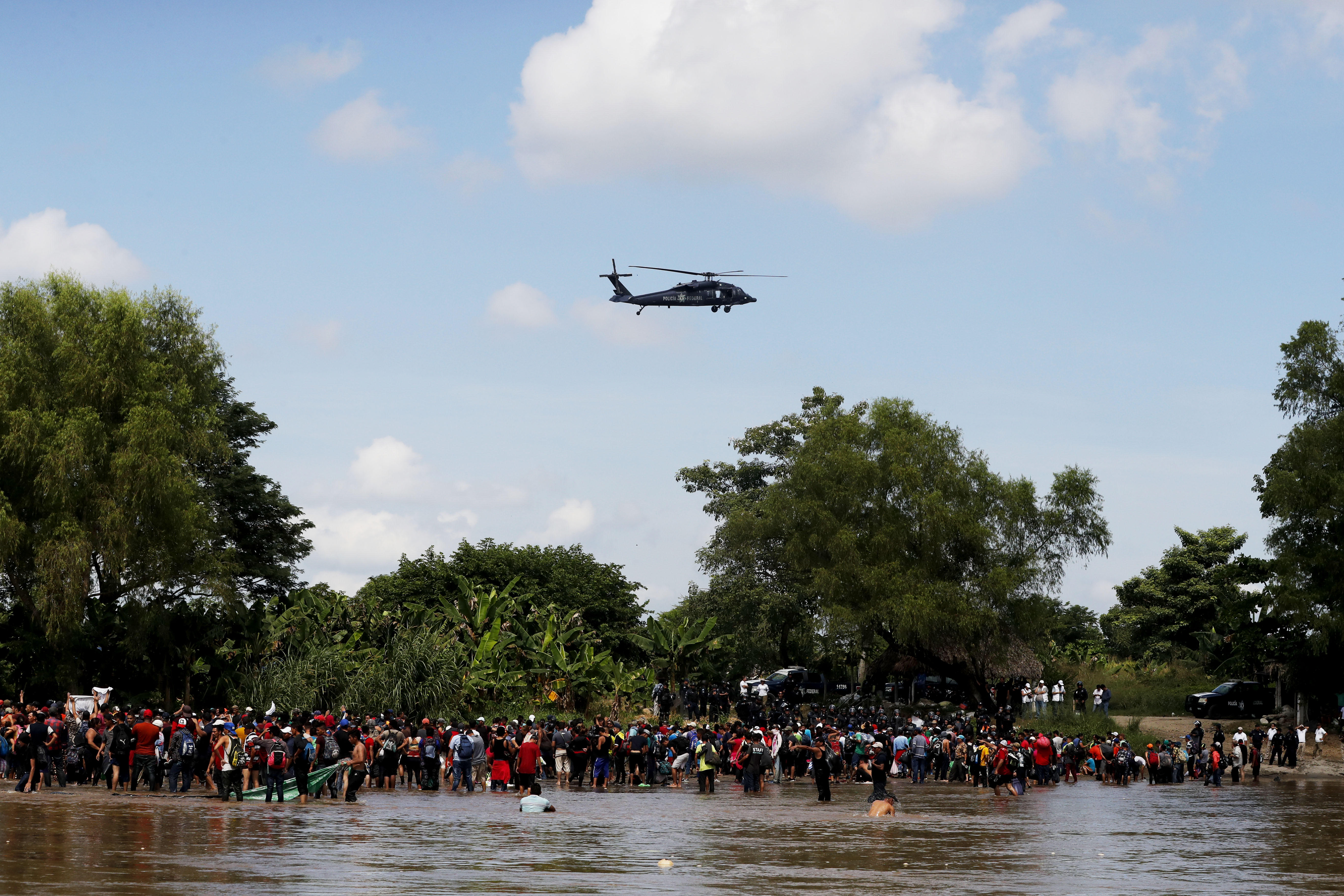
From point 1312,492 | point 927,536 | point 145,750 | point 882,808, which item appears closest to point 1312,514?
point 1312,492

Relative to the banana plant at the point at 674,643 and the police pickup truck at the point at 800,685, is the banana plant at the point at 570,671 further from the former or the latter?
the police pickup truck at the point at 800,685

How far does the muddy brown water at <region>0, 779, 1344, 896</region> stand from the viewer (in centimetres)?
1370

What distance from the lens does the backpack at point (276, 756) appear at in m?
23.3

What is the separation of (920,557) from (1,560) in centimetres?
3104

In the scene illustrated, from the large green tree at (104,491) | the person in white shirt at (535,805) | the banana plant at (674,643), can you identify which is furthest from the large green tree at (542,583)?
the person in white shirt at (535,805)

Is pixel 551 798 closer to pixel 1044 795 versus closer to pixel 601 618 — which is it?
pixel 1044 795

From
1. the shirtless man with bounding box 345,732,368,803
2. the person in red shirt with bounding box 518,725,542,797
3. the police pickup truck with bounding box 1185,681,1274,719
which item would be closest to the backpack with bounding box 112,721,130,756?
the shirtless man with bounding box 345,732,368,803

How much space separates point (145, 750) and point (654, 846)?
11367 mm

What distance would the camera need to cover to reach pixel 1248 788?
34.4 meters

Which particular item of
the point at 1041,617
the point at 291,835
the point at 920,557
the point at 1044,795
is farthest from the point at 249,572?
the point at 291,835

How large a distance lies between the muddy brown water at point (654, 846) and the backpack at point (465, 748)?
1024 mm

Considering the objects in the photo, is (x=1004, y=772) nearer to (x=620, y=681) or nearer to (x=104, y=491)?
(x=620, y=681)

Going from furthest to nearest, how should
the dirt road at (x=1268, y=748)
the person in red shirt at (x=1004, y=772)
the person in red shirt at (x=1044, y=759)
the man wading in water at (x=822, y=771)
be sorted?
1. the dirt road at (x=1268, y=748)
2. the person in red shirt at (x=1044, y=759)
3. the person in red shirt at (x=1004, y=772)
4. the man wading in water at (x=822, y=771)

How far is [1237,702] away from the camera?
48.2 metres
